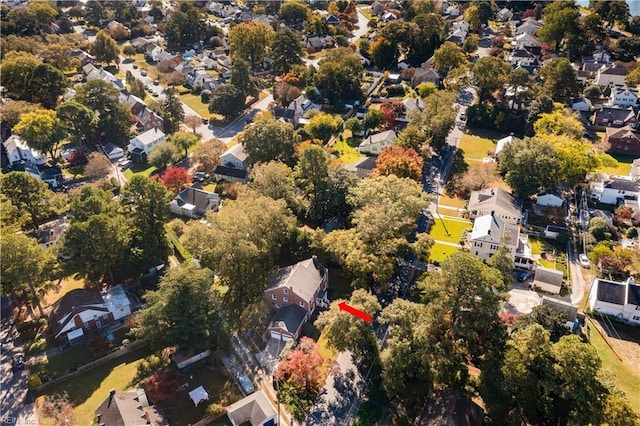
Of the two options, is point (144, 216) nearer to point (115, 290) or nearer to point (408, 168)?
point (115, 290)

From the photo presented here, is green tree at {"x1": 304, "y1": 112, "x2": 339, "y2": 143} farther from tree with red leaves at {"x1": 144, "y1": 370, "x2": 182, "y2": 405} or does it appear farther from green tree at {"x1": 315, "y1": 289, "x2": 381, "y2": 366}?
tree with red leaves at {"x1": 144, "y1": 370, "x2": 182, "y2": 405}

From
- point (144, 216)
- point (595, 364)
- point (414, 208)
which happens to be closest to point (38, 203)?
point (144, 216)

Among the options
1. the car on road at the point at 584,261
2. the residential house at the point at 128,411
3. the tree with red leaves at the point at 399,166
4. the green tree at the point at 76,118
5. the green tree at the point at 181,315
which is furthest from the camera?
the green tree at the point at 76,118

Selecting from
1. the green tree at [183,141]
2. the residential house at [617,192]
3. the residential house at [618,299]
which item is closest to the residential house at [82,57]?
the green tree at [183,141]

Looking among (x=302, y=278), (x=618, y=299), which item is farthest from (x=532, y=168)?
(x=302, y=278)

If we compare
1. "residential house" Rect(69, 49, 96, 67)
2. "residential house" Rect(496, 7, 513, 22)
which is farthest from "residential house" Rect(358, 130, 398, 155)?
"residential house" Rect(496, 7, 513, 22)

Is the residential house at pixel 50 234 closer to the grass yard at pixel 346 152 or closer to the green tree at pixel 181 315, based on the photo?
the green tree at pixel 181 315

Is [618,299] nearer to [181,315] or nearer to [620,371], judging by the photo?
[620,371]
